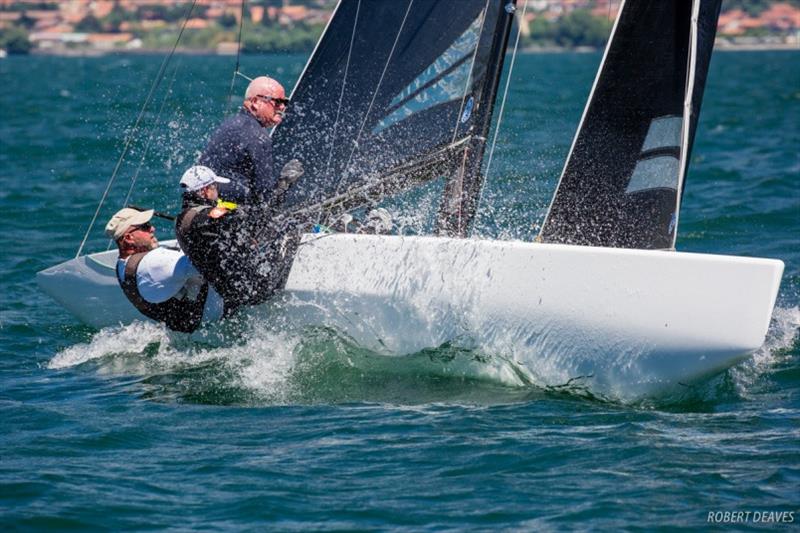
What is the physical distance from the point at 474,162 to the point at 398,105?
1.60 ft

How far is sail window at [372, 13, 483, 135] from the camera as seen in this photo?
6.36m

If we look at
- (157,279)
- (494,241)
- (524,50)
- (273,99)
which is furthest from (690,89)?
(524,50)

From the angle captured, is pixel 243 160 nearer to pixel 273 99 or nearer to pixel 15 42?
pixel 273 99

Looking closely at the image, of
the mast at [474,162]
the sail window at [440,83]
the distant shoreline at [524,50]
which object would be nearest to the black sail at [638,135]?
the mast at [474,162]

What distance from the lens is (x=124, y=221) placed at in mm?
5910

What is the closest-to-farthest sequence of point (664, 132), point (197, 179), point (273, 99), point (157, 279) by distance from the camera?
point (197, 179), point (157, 279), point (664, 132), point (273, 99)

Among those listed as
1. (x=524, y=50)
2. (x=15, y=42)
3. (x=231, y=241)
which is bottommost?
(x=15, y=42)

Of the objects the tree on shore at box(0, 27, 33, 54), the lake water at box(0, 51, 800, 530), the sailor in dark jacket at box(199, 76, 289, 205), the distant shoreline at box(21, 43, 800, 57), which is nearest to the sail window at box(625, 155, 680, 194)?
the lake water at box(0, 51, 800, 530)

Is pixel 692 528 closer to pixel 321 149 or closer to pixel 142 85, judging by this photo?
pixel 321 149

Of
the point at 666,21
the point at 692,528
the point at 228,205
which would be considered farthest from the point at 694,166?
the point at 692,528

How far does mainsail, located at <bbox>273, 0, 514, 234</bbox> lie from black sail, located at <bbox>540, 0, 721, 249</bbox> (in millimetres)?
536

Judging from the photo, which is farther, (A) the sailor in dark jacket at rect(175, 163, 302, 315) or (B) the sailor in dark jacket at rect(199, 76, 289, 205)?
(B) the sailor in dark jacket at rect(199, 76, 289, 205)

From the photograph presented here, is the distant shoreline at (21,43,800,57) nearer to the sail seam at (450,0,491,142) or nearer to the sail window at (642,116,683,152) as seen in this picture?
the sail seam at (450,0,491,142)

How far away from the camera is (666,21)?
602cm
